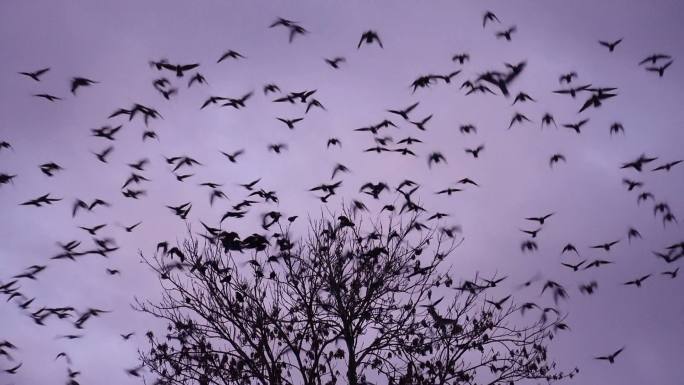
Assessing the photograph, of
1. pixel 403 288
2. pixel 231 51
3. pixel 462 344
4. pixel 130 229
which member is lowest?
pixel 462 344

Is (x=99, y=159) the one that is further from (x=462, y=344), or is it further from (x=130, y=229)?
(x=462, y=344)

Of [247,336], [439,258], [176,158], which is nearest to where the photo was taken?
[247,336]

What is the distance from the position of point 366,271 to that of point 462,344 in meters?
3.56

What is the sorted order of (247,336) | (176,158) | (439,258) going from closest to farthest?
(247,336)
(439,258)
(176,158)

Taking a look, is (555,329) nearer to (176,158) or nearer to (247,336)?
(247,336)

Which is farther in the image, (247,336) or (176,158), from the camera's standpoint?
(176,158)

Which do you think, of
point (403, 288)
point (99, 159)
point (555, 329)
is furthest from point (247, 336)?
point (555, 329)

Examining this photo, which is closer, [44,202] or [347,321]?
[347,321]

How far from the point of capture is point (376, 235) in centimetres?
2003

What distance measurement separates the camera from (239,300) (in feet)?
61.8

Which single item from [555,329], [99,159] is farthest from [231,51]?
[555,329]

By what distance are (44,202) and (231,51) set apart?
304 inches

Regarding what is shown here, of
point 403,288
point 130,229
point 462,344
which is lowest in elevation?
point 462,344

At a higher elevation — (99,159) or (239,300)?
(99,159)
